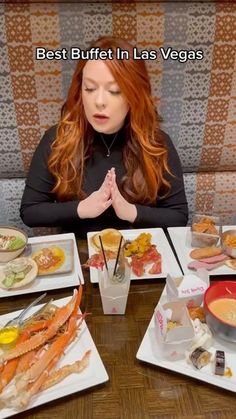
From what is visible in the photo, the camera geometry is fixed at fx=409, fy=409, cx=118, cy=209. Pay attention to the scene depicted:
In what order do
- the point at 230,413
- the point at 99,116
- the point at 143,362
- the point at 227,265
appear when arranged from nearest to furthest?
the point at 230,413 → the point at 143,362 → the point at 227,265 → the point at 99,116

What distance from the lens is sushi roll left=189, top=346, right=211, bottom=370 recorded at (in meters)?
0.95

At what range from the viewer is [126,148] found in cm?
162

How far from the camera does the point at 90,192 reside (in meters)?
1.66

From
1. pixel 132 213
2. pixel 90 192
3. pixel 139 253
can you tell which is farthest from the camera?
pixel 90 192

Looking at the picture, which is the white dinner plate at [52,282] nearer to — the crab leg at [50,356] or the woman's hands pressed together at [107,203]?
the crab leg at [50,356]

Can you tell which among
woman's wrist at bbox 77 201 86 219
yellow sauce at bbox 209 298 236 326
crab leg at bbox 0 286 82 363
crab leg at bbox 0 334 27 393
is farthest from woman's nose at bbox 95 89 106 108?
crab leg at bbox 0 334 27 393

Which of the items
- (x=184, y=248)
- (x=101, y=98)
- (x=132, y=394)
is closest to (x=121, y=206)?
(x=184, y=248)

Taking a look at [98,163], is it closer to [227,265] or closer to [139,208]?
[139,208]

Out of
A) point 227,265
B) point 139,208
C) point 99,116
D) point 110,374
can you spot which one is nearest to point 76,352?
point 110,374

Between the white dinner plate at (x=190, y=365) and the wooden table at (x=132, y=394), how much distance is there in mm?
18

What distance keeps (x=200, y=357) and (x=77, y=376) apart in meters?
0.29

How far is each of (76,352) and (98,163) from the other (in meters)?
0.84

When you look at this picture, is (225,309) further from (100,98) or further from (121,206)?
(100,98)

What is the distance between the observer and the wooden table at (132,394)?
0.87 meters
